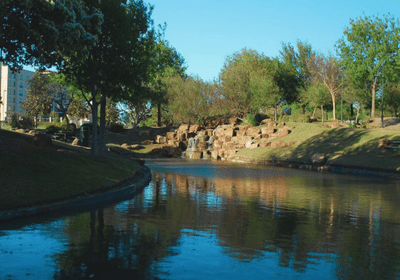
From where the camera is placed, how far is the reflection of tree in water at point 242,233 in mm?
7020

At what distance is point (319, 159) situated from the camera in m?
39.0

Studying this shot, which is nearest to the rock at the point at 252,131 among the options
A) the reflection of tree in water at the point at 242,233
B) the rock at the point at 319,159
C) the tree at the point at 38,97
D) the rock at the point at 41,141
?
the rock at the point at 319,159

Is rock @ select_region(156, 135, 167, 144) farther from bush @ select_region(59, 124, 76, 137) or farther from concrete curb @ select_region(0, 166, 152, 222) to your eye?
concrete curb @ select_region(0, 166, 152, 222)

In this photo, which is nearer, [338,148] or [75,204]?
[75,204]

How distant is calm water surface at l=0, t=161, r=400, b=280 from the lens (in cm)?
666

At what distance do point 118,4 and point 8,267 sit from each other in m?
22.1

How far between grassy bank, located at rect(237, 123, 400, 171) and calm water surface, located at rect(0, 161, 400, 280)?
19.5 m

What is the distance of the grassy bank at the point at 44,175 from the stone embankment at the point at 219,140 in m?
33.5

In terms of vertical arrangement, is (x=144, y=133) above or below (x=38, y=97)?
below

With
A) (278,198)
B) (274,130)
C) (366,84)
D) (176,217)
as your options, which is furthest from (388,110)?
(176,217)

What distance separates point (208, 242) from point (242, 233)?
1.18 meters

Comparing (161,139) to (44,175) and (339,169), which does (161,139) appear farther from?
(44,175)

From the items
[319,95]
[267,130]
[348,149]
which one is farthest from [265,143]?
[319,95]

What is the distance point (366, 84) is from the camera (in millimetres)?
66375
